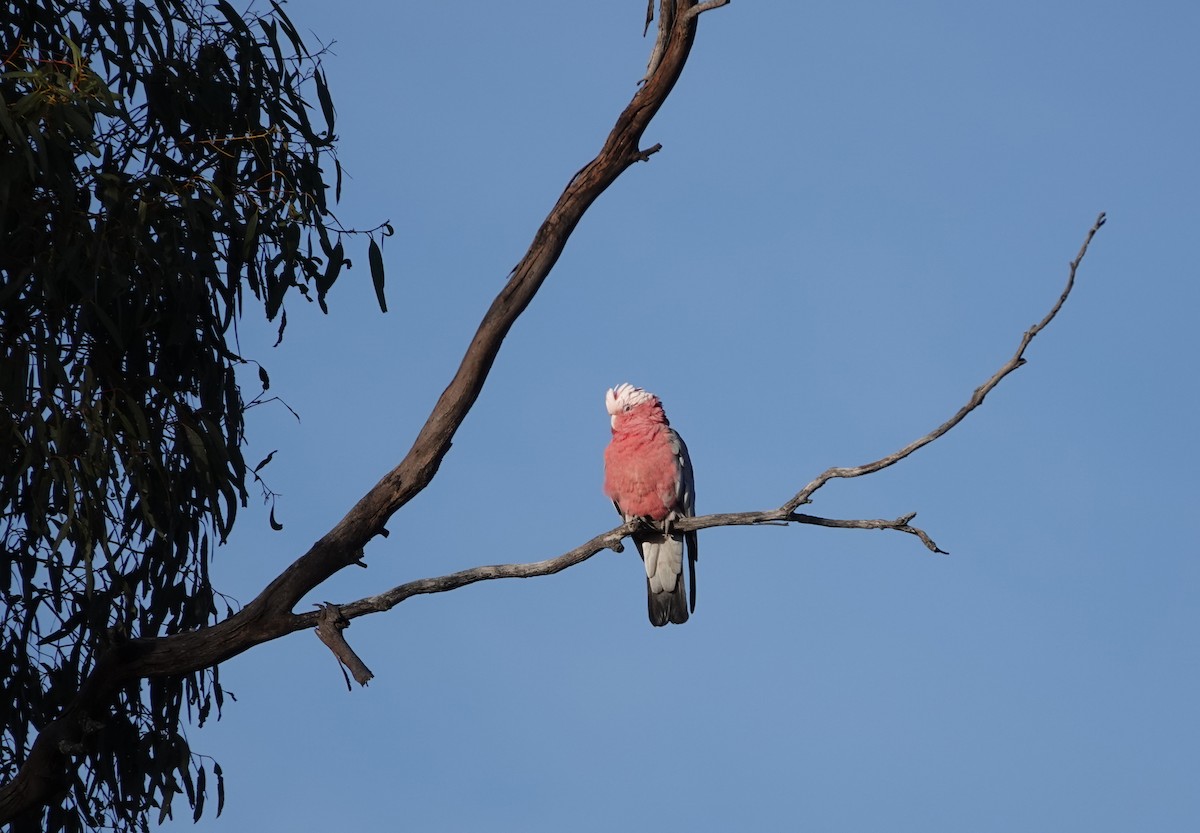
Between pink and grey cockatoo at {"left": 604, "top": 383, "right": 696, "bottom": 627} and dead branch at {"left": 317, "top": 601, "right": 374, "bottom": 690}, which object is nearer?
dead branch at {"left": 317, "top": 601, "right": 374, "bottom": 690}

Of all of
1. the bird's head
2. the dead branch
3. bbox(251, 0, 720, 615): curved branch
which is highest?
the bird's head

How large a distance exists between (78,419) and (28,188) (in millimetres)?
573

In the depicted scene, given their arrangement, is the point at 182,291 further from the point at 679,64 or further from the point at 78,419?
the point at 679,64

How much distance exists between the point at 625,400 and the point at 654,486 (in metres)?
0.36

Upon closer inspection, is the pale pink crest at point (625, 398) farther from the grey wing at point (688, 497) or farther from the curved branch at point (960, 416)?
the curved branch at point (960, 416)

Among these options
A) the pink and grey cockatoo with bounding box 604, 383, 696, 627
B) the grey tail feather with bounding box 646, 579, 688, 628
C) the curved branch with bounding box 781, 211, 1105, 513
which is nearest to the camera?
the curved branch with bounding box 781, 211, 1105, 513

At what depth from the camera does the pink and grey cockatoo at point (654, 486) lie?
187 inches

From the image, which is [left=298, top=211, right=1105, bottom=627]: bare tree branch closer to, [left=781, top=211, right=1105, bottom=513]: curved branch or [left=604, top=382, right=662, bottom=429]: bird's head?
[left=781, top=211, right=1105, bottom=513]: curved branch

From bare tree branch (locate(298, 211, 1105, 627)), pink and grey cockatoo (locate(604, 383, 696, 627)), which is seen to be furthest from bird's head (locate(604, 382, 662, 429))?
bare tree branch (locate(298, 211, 1105, 627))

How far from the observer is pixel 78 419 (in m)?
3.55

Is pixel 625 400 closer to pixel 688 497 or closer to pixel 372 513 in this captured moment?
pixel 688 497

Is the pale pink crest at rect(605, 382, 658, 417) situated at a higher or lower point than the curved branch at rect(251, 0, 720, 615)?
higher

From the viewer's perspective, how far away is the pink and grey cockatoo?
4754 mm

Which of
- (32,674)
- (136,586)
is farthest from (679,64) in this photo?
(32,674)
